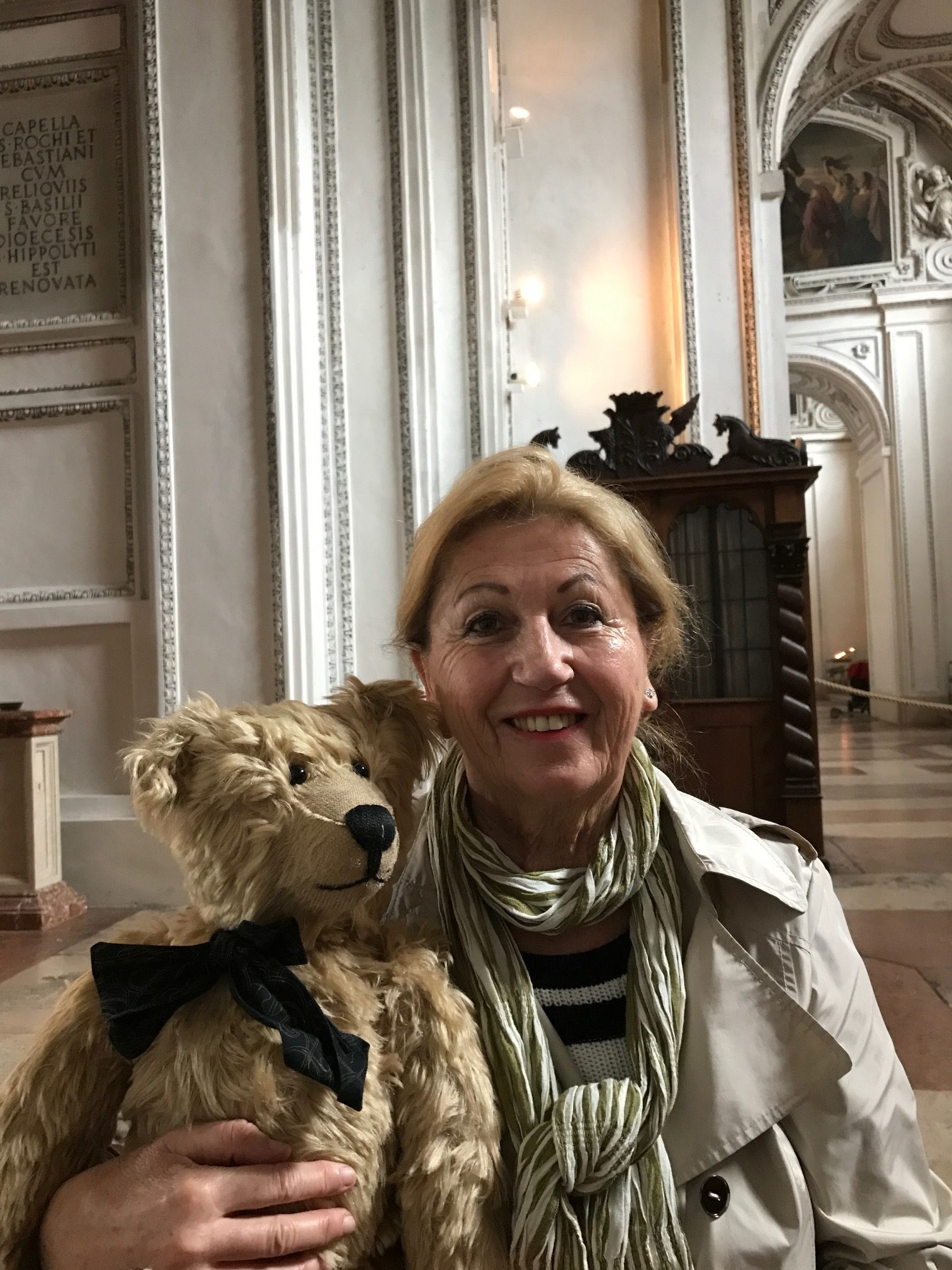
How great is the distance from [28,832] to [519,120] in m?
7.04

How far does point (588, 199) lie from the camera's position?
8203 mm

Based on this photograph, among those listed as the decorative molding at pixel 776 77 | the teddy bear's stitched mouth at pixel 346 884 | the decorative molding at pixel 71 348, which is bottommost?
the teddy bear's stitched mouth at pixel 346 884

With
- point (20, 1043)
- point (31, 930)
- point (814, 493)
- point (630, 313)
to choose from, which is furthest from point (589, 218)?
point (814, 493)

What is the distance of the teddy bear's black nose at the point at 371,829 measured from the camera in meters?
0.91

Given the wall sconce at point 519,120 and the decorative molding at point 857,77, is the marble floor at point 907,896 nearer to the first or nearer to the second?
the wall sconce at point 519,120

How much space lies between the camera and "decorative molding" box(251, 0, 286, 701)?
4.02 meters

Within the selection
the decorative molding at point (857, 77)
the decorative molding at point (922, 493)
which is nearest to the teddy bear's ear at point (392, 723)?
the decorative molding at point (857, 77)

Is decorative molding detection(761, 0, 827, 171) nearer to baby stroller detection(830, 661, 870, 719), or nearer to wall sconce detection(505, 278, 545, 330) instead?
wall sconce detection(505, 278, 545, 330)

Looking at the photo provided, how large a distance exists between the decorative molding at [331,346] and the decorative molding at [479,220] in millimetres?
1347

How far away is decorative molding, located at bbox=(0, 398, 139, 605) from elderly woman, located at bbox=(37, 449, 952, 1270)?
3385 millimetres

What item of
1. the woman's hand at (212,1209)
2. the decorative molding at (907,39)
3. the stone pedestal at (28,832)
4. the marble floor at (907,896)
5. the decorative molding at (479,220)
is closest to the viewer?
the woman's hand at (212,1209)

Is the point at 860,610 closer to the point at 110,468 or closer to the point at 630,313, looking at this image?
the point at 630,313

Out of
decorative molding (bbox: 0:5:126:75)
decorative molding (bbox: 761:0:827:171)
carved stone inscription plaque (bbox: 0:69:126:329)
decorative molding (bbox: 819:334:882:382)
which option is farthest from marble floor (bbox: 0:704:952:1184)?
decorative molding (bbox: 819:334:882:382)

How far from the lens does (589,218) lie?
323 inches
